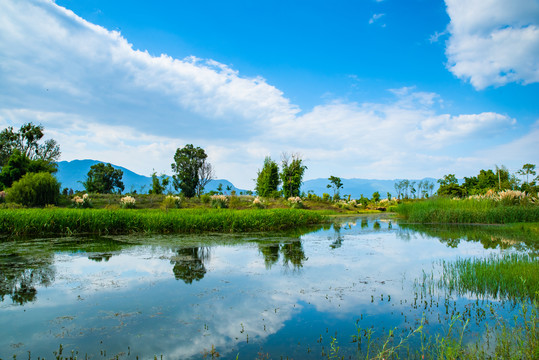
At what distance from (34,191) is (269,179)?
70.7 ft

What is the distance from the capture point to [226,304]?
4629mm

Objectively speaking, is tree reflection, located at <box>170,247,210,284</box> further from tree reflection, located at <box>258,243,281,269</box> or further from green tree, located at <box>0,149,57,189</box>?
green tree, located at <box>0,149,57,189</box>

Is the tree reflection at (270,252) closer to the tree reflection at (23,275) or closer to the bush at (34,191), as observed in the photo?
the tree reflection at (23,275)

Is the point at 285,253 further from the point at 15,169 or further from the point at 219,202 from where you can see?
the point at 15,169

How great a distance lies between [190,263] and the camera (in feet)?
23.8

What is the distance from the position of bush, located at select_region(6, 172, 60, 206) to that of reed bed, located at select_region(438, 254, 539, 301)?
21040mm

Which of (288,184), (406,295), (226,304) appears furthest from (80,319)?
(288,184)

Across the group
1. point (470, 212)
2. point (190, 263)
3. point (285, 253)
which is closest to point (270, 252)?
point (285, 253)

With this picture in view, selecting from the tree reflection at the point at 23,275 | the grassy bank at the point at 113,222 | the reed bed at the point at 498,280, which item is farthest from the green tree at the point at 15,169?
the reed bed at the point at 498,280

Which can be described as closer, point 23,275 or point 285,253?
point 23,275

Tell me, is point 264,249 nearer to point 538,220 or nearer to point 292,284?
point 292,284

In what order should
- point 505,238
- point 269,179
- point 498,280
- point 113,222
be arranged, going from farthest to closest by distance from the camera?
point 269,179
point 113,222
point 505,238
point 498,280

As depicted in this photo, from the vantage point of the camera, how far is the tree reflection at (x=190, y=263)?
614 centimetres

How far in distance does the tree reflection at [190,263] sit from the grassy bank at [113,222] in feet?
12.3
